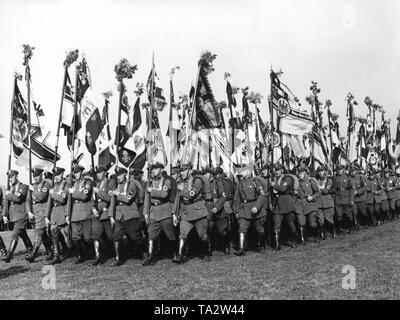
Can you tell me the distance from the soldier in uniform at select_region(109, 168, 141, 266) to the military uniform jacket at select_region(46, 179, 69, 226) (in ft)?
4.04

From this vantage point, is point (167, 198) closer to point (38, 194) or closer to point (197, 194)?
point (197, 194)

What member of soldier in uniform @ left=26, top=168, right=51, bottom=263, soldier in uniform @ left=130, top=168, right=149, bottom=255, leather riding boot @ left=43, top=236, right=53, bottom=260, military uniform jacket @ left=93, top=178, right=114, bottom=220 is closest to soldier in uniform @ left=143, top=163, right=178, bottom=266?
soldier in uniform @ left=130, top=168, right=149, bottom=255

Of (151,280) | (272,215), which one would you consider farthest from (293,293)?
(272,215)

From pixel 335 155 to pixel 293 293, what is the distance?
12.5 meters

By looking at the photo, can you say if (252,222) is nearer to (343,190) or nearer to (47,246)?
(47,246)

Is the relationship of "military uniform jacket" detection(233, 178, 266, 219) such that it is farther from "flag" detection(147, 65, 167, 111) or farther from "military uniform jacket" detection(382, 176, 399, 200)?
"military uniform jacket" detection(382, 176, 399, 200)

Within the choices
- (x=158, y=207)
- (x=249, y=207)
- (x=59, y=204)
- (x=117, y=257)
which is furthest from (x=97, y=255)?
(x=249, y=207)

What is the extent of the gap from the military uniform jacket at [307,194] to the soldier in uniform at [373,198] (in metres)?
5.25

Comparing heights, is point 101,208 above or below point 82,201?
below

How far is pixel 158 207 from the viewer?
10.9m

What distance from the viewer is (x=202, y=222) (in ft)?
35.8

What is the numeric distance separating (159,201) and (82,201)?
1.76 m

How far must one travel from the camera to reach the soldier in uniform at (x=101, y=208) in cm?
1108

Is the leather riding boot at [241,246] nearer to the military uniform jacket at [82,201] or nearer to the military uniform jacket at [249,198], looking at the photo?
the military uniform jacket at [249,198]
